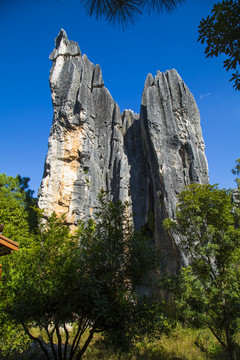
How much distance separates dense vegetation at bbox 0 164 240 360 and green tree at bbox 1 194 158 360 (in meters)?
0.02

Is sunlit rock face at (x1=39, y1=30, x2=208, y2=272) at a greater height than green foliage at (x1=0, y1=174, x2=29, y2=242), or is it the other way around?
sunlit rock face at (x1=39, y1=30, x2=208, y2=272)

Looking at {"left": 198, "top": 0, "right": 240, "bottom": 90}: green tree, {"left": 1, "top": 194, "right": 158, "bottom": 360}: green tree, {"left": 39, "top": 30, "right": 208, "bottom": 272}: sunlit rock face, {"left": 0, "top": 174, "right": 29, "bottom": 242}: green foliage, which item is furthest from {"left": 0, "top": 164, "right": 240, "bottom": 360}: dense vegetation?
{"left": 39, "top": 30, "right": 208, "bottom": 272}: sunlit rock face

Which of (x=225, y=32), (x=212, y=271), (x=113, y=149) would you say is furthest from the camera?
(x=113, y=149)

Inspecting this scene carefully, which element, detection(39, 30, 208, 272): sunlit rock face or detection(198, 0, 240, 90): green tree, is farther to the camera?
detection(39, 30, 208, 272): sunlit rock face

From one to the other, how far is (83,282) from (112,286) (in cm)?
75

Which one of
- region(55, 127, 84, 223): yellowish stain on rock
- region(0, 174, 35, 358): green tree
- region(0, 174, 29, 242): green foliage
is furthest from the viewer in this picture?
region(55, 127, 84, 223): yellowish stain on rock

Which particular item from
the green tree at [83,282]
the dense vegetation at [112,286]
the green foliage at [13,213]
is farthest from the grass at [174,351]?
the green foliage at [13,213]

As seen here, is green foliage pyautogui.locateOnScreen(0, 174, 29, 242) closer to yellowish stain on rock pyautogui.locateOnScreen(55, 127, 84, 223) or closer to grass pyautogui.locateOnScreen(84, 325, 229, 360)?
yellowish stain on rock pyautogui.locateOnScreen(55, 127, 84, 223)

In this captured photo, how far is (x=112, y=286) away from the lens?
20.2ft

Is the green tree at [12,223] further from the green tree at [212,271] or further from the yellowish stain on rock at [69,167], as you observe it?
the green tree at [212,271]

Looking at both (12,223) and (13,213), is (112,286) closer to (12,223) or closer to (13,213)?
(12,223)

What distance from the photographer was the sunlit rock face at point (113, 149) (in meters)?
21.2

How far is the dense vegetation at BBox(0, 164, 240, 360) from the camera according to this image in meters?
5.81

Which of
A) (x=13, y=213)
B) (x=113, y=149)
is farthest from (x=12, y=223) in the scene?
(x=113, y=149)
